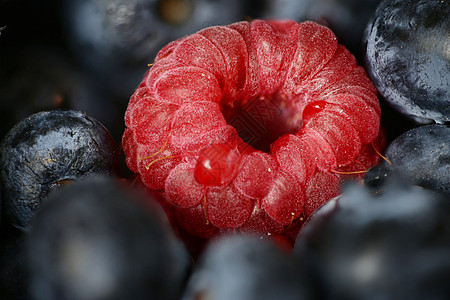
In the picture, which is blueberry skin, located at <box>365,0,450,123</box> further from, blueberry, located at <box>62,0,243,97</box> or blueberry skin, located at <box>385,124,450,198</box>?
blueberry, located at <box>62,0,243,97</box>

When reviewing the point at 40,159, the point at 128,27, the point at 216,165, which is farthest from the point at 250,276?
the point at 128,27

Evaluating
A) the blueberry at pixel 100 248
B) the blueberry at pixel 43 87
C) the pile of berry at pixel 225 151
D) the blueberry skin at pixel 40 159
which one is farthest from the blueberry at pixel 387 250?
the blueberry at pixel 43 87

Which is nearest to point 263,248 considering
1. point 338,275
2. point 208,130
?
point 338,275

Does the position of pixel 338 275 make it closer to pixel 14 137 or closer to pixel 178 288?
pixel 178 288

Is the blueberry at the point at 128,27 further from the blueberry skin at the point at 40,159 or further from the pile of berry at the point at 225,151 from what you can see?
the blueberry skin at the point at 40,159

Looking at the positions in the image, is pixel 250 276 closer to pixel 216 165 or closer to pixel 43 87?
pixel 216 165
